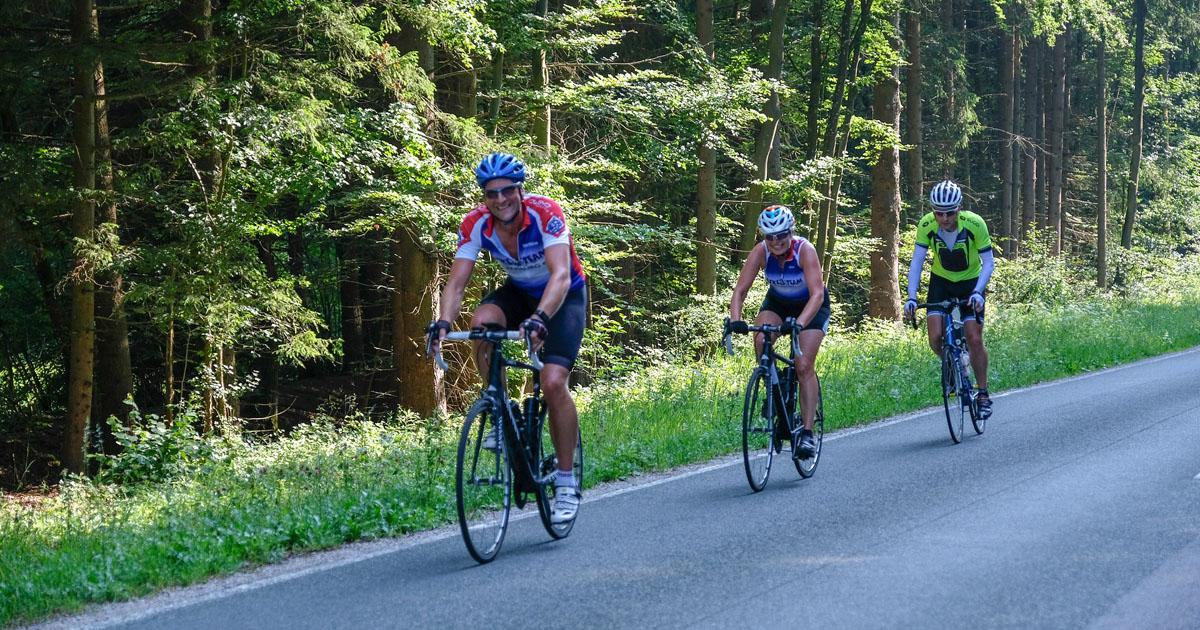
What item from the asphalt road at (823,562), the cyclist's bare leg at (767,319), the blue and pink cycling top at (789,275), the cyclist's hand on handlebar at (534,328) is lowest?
the asphalt road at (823,562)

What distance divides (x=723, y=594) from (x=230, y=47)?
12.1 m

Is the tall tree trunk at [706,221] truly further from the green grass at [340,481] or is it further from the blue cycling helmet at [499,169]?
the blue cycling helmet at [499,169]

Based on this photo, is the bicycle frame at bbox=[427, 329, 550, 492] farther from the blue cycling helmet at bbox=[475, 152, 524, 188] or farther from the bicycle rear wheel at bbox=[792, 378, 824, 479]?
the bicycle rear wheel at bbox=[792, 378, 824, 479]

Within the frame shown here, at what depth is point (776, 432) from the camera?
920 centimetres

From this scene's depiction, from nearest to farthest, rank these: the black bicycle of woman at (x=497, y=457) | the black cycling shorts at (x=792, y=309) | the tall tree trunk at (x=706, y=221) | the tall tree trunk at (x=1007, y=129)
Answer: the black bicycle of woman at (x=497, y=457) → the black cycling shorts at (x=792, y=309) → the tall tree trunk at (x=706, y=221) → the tall tree trunk at (x=1007, y=129)

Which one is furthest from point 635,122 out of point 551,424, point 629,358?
point 551,424

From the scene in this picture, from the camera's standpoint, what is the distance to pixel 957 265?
1164 cm

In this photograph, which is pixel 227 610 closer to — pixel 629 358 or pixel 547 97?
pixel 547 97

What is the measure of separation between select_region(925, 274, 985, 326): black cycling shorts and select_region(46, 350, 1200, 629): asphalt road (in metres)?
1.97

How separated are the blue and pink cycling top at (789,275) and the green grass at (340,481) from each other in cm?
206

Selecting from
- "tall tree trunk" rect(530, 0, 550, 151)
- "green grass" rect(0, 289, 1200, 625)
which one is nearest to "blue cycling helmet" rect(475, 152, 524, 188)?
"green grass" rect(0, 289, 1200, 625)

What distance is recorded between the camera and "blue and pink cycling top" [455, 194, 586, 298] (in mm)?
6840

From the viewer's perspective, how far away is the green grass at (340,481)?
659 cm

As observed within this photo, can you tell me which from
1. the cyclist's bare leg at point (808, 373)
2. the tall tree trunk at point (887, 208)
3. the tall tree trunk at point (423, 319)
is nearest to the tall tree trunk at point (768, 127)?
the tall tree trunk at point (887, 208)
